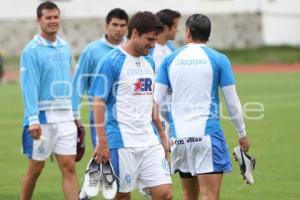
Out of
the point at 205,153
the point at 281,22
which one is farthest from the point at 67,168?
the point at 281,22

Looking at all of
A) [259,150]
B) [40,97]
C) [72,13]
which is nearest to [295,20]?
[72,13]

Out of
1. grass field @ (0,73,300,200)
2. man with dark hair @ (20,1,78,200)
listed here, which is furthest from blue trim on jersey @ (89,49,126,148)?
grass field @ (0,73,300,200)

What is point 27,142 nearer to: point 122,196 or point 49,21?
point 49,21

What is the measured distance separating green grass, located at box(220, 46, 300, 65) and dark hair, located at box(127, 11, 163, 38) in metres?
37.5

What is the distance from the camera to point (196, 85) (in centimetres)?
903

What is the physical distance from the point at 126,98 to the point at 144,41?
58 cm

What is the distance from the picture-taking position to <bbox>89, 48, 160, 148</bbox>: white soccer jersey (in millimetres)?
9094

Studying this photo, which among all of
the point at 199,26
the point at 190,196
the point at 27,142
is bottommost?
the point at 190,196

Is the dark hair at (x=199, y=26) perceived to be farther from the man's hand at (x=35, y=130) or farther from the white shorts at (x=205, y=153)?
the man's hand at (x=35, y=130)

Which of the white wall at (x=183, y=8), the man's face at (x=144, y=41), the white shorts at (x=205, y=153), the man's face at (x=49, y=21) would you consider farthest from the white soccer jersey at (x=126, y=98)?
the white wall at (x=183, y=8)

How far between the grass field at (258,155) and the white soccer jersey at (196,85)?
9.47ft

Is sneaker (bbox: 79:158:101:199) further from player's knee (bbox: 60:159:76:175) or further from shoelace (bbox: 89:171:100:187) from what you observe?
player's knee (bbox: 60:159:76:175)

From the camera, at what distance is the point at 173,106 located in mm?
9258

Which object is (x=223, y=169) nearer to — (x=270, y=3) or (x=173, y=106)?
(x=173, y=106)
